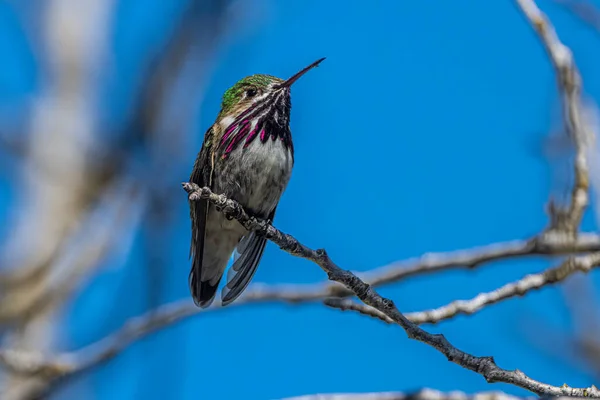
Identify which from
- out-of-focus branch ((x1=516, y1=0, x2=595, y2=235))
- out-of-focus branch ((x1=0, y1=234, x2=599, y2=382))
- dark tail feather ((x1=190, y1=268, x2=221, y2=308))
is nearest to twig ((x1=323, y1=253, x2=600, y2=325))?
out-of-focus branch ((x1=0, y1=234, x2=599, y2=382))

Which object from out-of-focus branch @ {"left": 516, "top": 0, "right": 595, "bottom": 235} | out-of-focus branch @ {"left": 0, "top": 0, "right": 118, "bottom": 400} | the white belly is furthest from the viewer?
out-of-focus branch @ {"left": 0, "top": 0, "right": 118, "bottom": 400}

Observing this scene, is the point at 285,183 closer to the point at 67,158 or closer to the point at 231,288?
the point at 231,288

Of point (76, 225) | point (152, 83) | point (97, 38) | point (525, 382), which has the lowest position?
point (525, 382)

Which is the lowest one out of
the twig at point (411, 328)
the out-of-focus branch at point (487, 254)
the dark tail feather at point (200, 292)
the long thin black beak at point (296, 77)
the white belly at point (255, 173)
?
the twig at point (411, 328)

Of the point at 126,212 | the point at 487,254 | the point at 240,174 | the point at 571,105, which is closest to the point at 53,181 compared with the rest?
the point at 126,212

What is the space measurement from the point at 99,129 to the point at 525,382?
523cm

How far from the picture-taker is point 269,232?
410cm

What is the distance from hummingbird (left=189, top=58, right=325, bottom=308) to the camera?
5.15 meters

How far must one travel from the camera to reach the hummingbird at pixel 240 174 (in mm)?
5148

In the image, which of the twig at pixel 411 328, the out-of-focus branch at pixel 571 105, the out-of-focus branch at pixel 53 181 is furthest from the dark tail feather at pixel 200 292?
the out-of-focus branch at pixel 571 105

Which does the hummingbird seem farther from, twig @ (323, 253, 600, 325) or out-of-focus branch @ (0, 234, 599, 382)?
twig @ (323, 253, 600, 325)

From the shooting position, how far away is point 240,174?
5.13 metres

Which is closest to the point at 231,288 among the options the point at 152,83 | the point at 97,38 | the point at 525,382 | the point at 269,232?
the point at 269,232

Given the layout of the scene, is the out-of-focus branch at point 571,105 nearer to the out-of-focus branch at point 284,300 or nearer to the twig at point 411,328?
the out-of-focus branch at point 284,300
